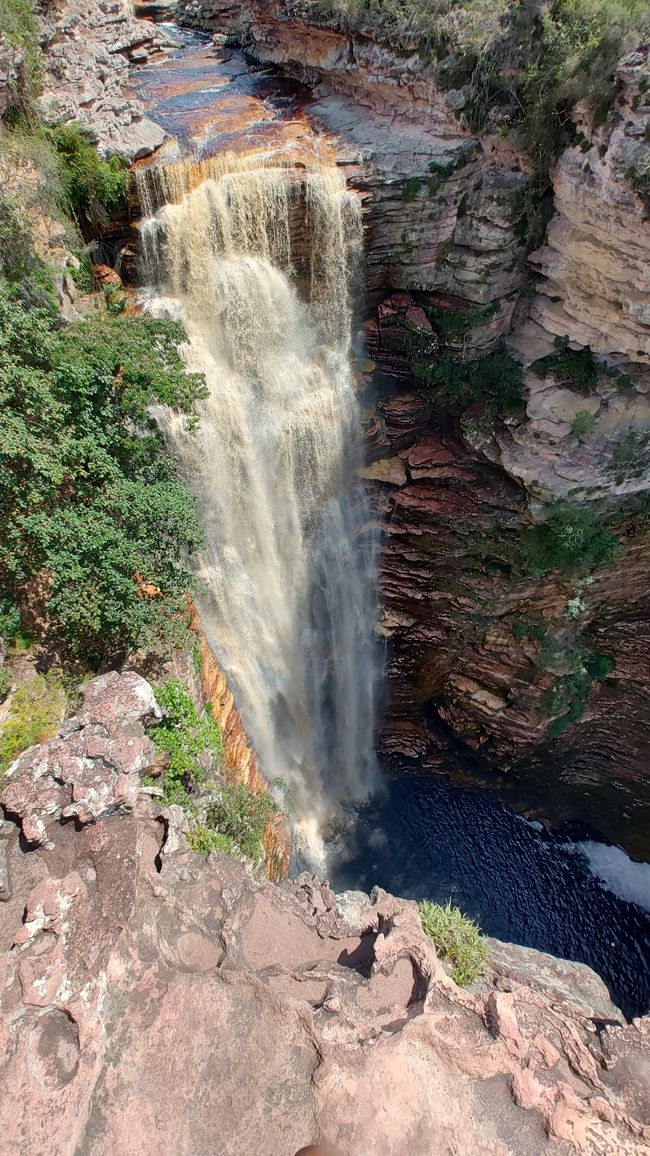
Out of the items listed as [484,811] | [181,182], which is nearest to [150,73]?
[181,182]

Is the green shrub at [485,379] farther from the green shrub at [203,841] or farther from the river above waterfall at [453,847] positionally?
the green shrub at [203,841]

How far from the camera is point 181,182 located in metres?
11.4

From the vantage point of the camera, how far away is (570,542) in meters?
14.7

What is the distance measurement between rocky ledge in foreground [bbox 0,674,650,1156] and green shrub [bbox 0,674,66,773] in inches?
27.2

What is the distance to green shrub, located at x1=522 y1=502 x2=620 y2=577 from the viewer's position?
575 inches

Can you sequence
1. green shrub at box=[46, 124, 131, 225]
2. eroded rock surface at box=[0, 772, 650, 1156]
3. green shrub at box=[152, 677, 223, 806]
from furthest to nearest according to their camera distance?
green shrub at box=[46, 124, 131, 225] → green shrub at box=[152, 677, 223, 806] → eroded rock surface at box=[0, 772, 650, 1156]

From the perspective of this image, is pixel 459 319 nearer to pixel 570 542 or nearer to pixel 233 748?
pixel 570 542

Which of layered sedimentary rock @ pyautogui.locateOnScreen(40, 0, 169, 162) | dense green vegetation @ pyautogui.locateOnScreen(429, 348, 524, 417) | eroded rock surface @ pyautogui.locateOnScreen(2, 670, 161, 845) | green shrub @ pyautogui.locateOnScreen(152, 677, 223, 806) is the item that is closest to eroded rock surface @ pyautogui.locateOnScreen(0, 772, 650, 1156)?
eroded rock surface @ pyautogui.locateOnScreen(2, 670, 161, 845)

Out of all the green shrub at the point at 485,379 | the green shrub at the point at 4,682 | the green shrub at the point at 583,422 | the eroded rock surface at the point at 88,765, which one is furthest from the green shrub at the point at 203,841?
the green shrub at the point at 583,422

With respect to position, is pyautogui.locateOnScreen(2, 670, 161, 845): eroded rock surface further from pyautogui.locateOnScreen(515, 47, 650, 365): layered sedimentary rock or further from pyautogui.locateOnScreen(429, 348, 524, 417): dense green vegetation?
pyautogui.locateOnScreen(515, 47, 650, 365): layered sedimentary rock

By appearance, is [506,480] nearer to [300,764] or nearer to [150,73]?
[300,764]

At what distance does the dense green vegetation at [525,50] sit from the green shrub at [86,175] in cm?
688

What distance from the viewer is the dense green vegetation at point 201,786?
8719 mm

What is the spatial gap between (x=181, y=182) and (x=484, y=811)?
61.3ft
